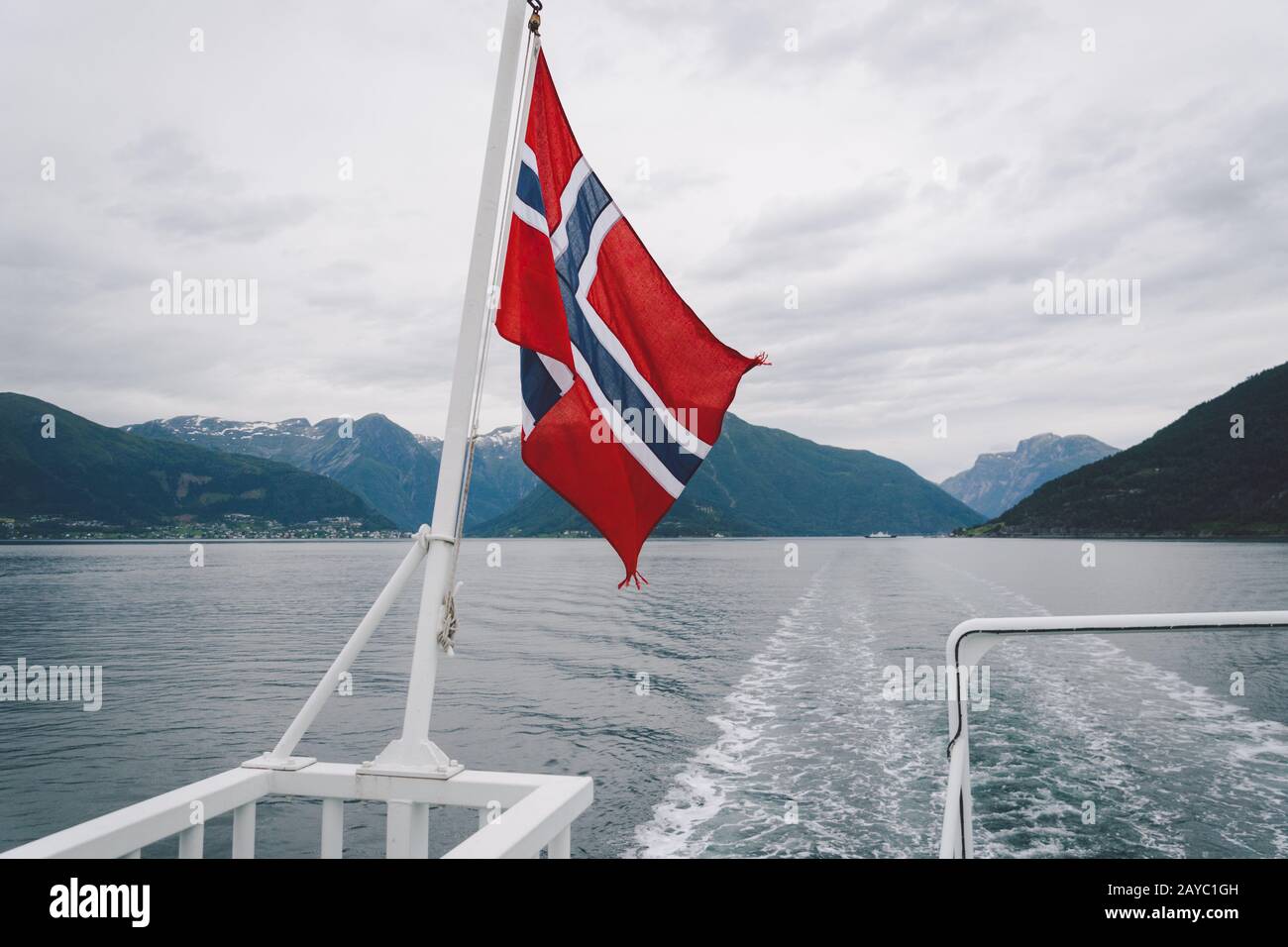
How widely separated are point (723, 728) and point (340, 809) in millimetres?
16588

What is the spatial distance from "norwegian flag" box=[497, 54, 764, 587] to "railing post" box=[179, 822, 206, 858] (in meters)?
2.55

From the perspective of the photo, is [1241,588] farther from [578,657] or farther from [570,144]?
[570,144]

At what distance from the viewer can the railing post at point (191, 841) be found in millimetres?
3734

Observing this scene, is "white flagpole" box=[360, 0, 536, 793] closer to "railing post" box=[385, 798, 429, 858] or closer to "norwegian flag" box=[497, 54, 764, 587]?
"railing post" box=[385, 798, 429, 858]

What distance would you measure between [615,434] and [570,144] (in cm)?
196

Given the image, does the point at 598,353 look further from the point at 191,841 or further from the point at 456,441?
the point at 191,841

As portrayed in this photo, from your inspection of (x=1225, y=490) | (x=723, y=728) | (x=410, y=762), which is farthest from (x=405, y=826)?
(x=1225, y=490)

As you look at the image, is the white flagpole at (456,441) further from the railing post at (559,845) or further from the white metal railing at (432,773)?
the railing post at (559,845)

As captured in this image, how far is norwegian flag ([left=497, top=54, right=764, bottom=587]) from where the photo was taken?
5.31m

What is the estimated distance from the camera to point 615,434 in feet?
18.3

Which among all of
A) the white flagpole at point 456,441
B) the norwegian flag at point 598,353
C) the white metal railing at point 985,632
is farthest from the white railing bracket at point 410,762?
the white metal railing at point 985,632
